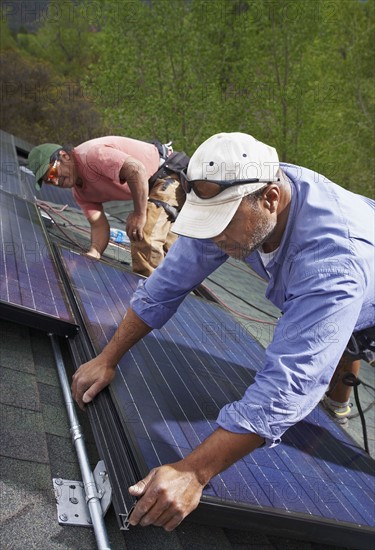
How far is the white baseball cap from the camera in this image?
2143 mm

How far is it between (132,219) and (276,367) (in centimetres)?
364

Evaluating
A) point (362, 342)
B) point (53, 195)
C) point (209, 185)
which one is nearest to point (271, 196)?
point (209, 185)

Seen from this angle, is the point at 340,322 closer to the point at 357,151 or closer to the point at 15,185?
the point at 15,185

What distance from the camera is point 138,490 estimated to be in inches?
68.5

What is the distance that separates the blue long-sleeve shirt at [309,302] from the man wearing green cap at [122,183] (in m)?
2.74

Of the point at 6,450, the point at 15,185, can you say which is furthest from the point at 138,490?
the point at 15,185

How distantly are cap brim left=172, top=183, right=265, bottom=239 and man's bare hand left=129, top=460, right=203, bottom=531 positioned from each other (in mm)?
960

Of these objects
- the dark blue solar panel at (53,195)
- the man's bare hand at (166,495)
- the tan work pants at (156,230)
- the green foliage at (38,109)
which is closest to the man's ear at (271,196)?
the man's bare hand at (166,495)

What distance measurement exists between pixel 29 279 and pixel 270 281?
143 centimetres

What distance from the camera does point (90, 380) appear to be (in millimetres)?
2318

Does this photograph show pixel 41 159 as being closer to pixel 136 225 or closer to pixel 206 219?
pixel 136 225

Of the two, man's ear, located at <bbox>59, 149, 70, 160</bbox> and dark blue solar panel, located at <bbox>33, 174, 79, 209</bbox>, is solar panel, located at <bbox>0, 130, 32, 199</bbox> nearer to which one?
dark blue solar panel, located at <bbox>33, 174, 79, 209</bbox>

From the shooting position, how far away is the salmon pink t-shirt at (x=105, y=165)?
5.12 meters

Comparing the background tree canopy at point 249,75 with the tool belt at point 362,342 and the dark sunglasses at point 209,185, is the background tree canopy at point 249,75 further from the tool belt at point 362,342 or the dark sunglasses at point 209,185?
the dark sunglasses at point 209,185
